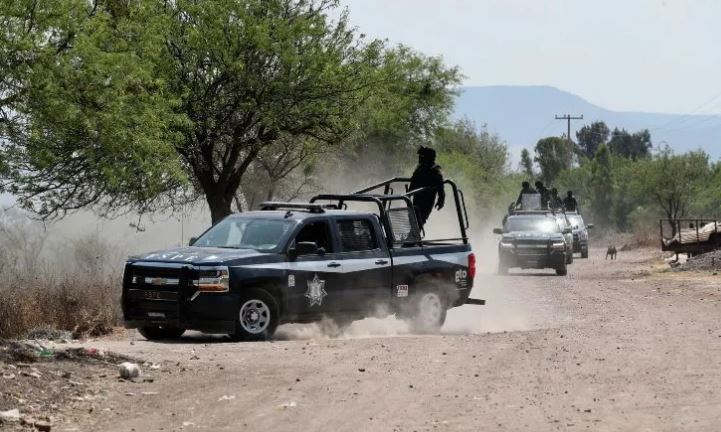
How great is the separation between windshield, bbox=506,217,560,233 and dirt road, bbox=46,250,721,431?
65.1 ft

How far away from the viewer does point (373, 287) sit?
18172 mm

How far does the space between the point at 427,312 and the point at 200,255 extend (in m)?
3.91

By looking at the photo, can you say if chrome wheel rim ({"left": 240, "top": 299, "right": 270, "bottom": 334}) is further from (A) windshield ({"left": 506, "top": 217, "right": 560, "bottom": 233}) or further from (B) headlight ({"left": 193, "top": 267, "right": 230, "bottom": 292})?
(A) windshield ({"left": 506, "top": 217, "right": 560, "bottom": 233})

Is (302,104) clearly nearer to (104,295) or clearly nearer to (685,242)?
(104,295)

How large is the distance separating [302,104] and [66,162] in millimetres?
6479

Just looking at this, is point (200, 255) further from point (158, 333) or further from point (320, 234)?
point (320, 234)

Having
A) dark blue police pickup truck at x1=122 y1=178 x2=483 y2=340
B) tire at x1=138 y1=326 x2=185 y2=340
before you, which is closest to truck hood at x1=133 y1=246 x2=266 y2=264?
dark blue police pickup truck at x1=122 y1=178 x2=483 y2=340

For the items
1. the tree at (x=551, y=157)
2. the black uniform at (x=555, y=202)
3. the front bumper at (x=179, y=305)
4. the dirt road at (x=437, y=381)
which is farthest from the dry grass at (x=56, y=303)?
the tree at (x=551, y=157)

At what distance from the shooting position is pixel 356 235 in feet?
59.8

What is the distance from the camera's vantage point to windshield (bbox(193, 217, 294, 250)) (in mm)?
17312

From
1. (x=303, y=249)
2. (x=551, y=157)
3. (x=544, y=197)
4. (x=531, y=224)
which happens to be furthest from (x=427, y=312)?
(x=551, y=157)

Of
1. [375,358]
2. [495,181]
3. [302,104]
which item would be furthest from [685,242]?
[495,181]

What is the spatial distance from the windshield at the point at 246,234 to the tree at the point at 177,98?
310 centimetres

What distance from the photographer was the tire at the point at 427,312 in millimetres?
18859
